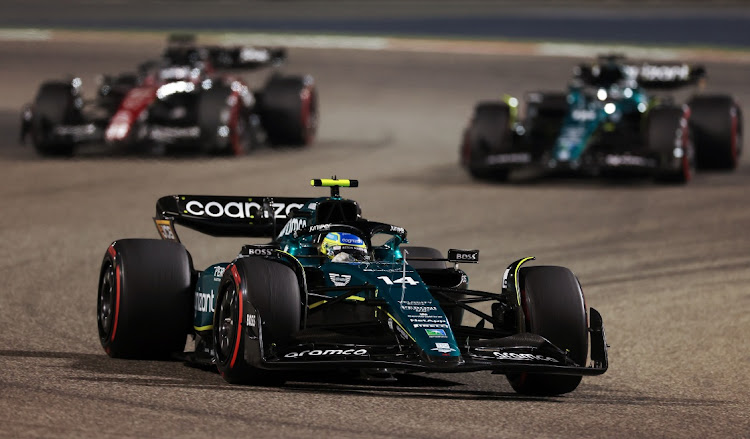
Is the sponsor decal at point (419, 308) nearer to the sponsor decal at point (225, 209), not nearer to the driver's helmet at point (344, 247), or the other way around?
the driver's helmet at point (344, 247)

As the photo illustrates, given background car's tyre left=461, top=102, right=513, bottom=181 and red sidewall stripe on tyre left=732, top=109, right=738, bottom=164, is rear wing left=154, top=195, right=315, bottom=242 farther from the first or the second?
red sidewall stripe on tyre left=732, top=109, right=738, bottom=164

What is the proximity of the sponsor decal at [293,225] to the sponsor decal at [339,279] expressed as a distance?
88 cm

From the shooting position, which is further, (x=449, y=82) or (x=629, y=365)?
(x=449, y=82)

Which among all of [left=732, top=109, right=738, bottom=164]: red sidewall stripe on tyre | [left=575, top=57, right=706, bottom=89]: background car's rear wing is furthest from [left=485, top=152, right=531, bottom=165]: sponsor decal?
[left=732, top=109, right=738, bottom=164]: red sidewall stripe on tyre

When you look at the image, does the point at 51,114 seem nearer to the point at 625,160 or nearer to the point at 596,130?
the point at 596,130

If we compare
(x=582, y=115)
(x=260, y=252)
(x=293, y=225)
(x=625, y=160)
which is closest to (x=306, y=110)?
(x=582, y=115)

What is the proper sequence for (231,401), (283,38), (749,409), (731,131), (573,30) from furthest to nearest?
(573,30) < (283,38) < (731,131) < (749,409) < (231,401)

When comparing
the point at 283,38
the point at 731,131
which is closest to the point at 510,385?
the point at 731,131

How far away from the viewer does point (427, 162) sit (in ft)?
81.5

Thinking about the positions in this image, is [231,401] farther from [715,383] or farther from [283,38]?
[283,38]

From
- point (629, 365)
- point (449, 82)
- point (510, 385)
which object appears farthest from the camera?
point (449, 82)

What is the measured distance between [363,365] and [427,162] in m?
15.7

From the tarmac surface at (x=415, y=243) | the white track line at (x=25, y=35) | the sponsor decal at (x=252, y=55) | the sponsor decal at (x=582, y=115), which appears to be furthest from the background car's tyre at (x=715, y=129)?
the white track line at (x=25, y=35)

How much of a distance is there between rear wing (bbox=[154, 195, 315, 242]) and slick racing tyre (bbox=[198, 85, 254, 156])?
1115cm
